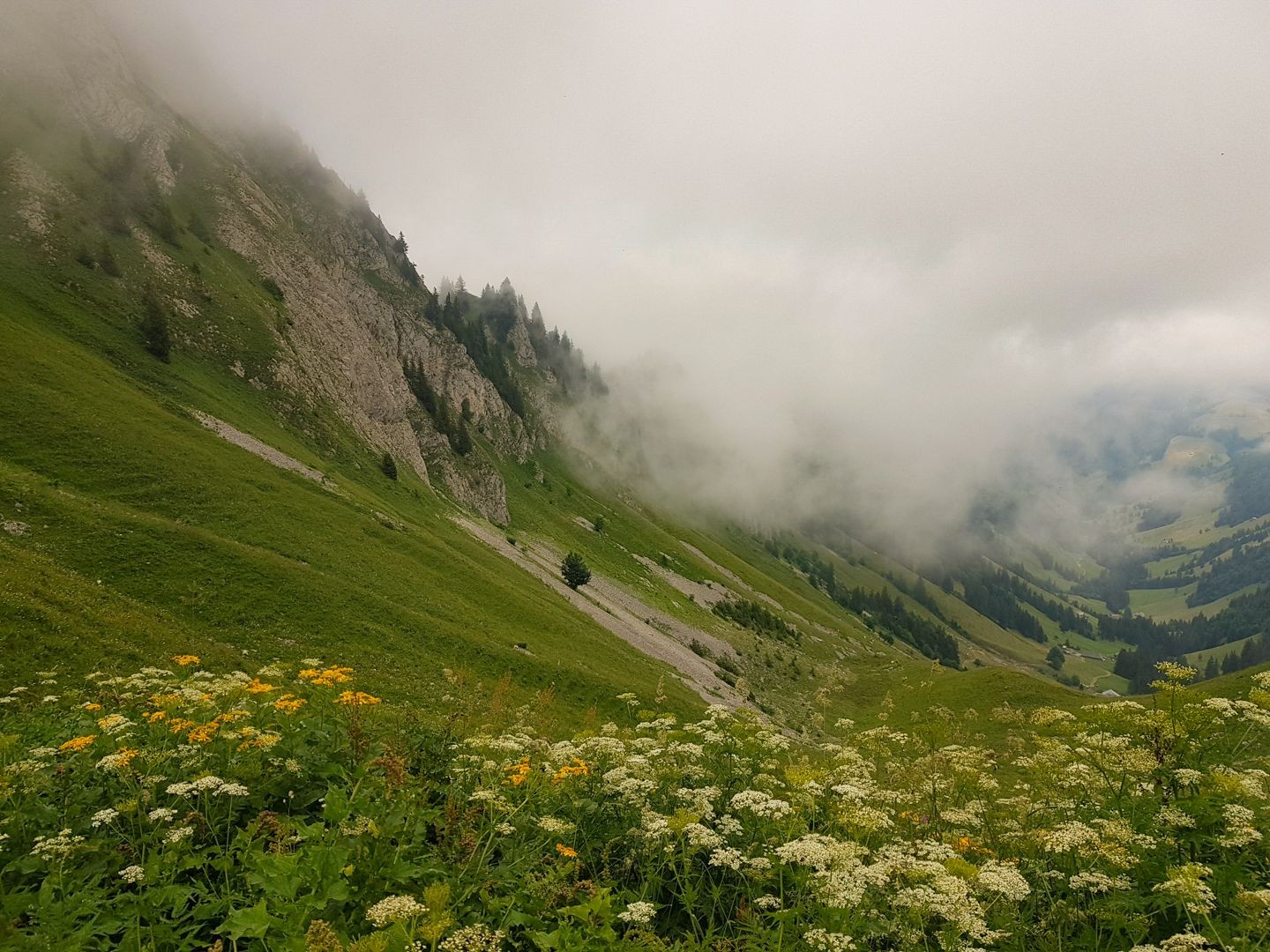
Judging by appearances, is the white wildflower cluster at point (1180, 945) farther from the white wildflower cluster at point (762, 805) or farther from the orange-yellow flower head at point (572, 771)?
the orange-yellow flower head at point (572, 771)

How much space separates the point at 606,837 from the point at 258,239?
133 metres

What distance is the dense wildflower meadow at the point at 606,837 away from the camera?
5.72m

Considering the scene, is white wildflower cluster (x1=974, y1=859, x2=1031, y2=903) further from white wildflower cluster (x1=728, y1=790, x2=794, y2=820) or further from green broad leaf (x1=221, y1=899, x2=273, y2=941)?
green broad leaf (x1=221, y1=899, x2=273, y2=941)

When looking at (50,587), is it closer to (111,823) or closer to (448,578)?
(111,823)

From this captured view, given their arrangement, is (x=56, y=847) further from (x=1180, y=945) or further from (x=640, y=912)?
(x=1180, y=945)

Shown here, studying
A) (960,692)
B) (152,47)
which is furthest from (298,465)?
(152,47)

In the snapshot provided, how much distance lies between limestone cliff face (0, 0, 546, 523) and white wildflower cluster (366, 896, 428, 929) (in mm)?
90100

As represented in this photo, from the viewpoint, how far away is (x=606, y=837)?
8.53 meters

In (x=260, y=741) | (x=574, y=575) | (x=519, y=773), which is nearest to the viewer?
(x=260, y=741)

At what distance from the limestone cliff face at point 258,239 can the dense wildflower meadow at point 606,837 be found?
85.4 meters

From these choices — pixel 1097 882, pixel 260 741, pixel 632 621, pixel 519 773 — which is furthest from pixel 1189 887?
pixel 632 621

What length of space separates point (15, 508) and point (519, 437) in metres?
140

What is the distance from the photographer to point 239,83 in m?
180

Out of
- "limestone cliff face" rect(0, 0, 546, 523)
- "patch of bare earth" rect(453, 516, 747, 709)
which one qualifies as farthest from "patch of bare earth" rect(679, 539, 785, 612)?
"limestone cliff face" rect(0, 0, 546, 523)
